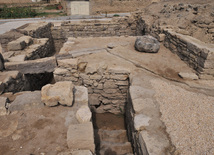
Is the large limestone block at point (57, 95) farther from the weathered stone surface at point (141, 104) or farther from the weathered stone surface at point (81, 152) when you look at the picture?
the weathered stone surface at point (141, 104)

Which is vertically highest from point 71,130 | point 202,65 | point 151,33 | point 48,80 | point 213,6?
point 213,6

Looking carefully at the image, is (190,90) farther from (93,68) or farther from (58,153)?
(58,153)

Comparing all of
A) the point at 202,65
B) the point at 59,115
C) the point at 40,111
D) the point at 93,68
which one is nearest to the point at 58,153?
the point at 59,115

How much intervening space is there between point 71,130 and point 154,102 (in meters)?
2.19

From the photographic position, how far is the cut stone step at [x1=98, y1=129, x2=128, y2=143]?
4.62 meters

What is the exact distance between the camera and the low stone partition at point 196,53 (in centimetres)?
461

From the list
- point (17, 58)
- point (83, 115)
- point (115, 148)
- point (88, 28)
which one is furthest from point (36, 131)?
point (88, 28)

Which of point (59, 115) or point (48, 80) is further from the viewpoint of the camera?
point (48, 80)

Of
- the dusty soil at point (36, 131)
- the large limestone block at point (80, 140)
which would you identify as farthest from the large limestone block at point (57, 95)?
the large limestone block at point (80, 140)

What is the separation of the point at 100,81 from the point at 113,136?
6.95ft

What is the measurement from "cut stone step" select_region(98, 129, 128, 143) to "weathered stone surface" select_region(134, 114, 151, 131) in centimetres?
171

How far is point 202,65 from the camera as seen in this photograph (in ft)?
15.6

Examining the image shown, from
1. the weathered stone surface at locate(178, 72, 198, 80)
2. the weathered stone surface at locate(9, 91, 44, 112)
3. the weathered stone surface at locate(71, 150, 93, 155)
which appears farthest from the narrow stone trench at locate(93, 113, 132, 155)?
the weathered stone surface at locate(178, 72, 198, 80)

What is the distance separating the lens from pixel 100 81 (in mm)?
5863
